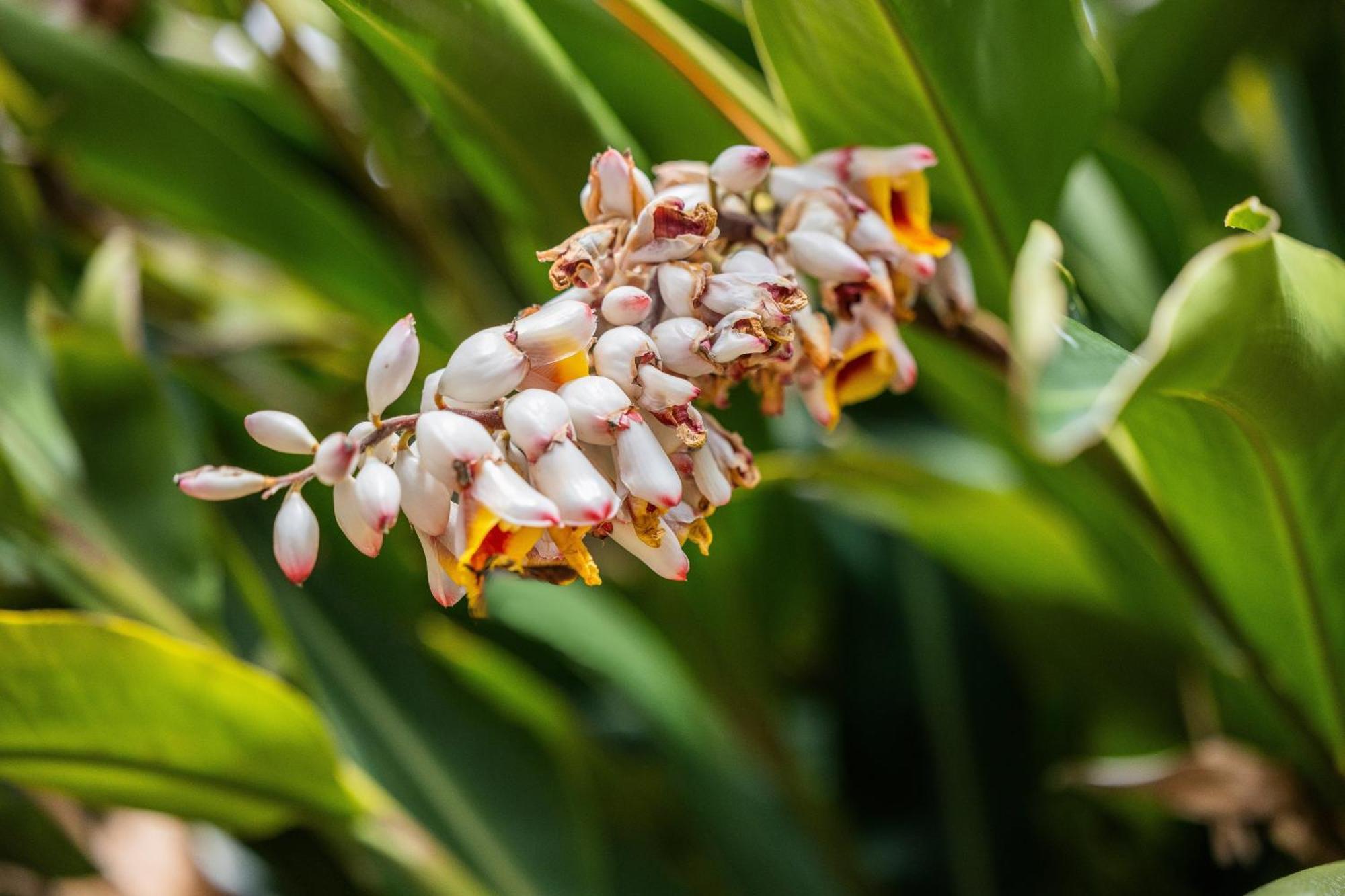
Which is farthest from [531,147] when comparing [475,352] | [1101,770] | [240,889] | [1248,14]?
[240,889]

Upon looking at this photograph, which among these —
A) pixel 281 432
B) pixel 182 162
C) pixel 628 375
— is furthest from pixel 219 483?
pixel 182 162

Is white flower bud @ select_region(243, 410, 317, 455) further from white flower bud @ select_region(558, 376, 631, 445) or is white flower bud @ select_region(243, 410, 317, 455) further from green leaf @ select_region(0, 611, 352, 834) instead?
green leaf @ select_region(0, 611, 352, 834)

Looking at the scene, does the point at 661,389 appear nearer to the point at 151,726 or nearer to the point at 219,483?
the point at 219,483

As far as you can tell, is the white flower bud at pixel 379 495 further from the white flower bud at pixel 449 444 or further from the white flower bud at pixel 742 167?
the white flower bud at pixel 742 167

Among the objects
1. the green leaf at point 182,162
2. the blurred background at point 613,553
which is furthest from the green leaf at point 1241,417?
the green leaf at point 182,162

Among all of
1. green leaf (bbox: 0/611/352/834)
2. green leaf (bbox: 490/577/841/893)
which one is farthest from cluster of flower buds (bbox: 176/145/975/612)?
green leaf (bbox: 490/577/841/893)
